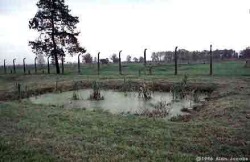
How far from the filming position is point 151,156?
5.97 m

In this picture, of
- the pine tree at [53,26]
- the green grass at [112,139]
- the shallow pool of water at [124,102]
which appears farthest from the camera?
the pine tree at [53,26]

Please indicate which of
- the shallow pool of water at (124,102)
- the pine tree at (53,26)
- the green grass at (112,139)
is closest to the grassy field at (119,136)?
the green grass at (112,139)

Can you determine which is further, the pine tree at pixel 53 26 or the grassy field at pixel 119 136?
the pine tree at pixel 53 26

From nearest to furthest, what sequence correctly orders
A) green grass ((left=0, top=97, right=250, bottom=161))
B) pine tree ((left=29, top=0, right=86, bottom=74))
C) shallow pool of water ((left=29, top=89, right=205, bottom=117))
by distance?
green grass ((left=0, top=97, right=250, bottom=161))
shallow pool of water ((left=29, top=89, right=205, bottom=117))
pine tree ((left=29, top=0, right=86, bottom=74))

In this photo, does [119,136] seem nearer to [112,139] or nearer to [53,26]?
[112,139]

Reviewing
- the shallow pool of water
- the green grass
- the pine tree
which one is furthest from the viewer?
the pine tree

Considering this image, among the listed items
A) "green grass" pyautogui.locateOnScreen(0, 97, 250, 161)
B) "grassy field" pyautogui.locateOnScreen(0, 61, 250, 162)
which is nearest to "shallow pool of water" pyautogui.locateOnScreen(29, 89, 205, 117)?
"grassy field" pyautogui.locateOnScreen(0, 61, 250, 162)

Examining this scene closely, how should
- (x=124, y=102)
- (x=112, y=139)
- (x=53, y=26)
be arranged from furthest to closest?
(x=53, y=26), (x=124, y=102), (x=112, y=139)

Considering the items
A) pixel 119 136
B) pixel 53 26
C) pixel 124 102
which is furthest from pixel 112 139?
pixel 53 26

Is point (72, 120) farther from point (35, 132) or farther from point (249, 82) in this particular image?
point (249, 82)

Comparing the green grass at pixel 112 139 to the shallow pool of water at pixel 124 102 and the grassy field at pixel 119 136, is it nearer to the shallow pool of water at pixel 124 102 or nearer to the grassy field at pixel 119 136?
the grassy field at pixel 119 136

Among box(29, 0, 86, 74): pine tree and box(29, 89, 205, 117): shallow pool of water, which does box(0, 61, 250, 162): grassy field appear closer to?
box(29, 89, 205, 117): shallow pool of water

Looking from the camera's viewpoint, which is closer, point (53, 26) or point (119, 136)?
point (119, 136)

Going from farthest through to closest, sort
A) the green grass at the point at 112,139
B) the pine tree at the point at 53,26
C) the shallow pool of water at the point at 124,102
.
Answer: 1. the pine tree at the point at 53,26
2. the shallow pool of water at the point at 124,102
3. the green grass at the point at 112,139
